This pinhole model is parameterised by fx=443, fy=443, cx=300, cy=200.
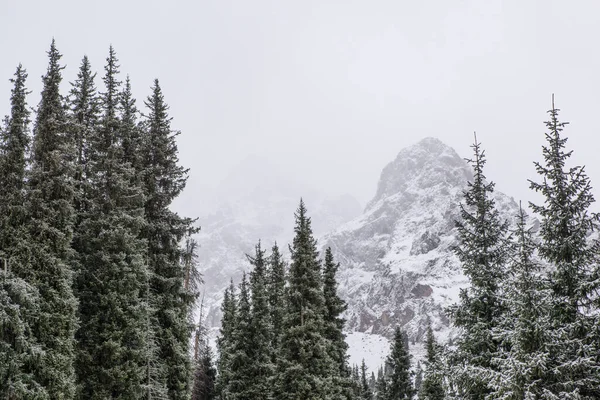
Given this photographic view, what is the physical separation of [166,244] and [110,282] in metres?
5.39

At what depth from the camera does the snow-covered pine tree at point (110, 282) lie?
17297mm

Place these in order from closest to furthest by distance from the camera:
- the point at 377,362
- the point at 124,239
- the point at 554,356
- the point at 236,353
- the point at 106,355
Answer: the point at 554,356 → the point at 106,355 → the point at 124,239 → the point at 236,353 → the point at 377,362

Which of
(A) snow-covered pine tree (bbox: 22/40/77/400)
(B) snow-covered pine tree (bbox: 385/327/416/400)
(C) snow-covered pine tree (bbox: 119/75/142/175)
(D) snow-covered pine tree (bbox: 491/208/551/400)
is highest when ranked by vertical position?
(C) snow-covered pine tree (bbox: 119/75/142/175)

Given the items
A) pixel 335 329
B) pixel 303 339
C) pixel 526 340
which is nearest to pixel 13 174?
pixel 303 339

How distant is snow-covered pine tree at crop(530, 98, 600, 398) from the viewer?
1235 cm

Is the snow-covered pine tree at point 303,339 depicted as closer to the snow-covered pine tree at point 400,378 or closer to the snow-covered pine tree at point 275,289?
the snow-covered pine tree at point 275,289

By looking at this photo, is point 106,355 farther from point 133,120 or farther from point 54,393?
point 133,120

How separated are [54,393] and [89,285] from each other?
195 inches

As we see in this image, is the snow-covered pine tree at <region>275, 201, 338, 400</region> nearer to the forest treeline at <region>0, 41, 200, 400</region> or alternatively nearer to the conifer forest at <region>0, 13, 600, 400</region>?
the conifer forest at <region>0, 13, 600, 400</region>

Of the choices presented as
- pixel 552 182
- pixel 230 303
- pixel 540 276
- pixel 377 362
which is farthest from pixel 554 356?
pixel 377 362

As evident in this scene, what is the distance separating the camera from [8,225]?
15.5 m

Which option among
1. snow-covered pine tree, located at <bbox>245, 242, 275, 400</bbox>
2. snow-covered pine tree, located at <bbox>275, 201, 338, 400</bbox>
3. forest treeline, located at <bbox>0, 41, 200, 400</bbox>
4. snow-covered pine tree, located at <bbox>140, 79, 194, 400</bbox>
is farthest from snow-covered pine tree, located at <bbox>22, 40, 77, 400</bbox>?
snow-covered pine tree, located at <bbox>245, 242, 275, 400</bbox>

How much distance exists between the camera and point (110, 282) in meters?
18.0

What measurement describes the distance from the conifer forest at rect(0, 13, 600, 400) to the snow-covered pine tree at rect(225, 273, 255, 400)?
2.83 metres
